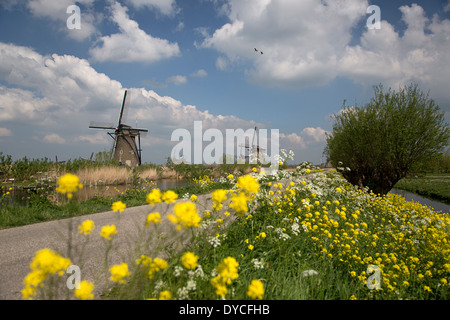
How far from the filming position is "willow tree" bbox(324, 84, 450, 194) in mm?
10648

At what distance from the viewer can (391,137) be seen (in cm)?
1077

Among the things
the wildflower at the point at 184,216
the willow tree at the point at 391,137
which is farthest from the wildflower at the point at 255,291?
the willow tree at the point at 391,137

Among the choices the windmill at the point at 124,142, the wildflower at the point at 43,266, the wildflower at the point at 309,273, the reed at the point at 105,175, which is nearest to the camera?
the wildflower at the point at 43,266

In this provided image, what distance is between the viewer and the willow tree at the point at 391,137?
419 inches

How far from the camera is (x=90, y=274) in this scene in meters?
2.90

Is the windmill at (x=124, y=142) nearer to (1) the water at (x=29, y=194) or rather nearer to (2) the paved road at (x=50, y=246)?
(1) the water at (x=29, y=194)

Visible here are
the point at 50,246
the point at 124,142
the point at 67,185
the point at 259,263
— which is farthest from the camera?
the point at 124,142

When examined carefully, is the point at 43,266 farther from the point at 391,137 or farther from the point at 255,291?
the point at 391,137

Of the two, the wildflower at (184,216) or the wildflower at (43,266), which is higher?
the wildflower at (184,216)

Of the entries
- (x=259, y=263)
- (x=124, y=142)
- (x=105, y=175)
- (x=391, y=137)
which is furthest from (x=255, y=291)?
(x=124, y=142)

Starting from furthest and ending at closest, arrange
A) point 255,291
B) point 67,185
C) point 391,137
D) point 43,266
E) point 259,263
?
point 391,137 → point 259,263 → point 67,185 → point 255,291 → point 43,266
